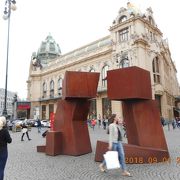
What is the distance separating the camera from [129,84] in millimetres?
7965

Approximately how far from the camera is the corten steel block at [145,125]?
7.95 meters

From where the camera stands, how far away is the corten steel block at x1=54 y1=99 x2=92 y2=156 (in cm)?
918

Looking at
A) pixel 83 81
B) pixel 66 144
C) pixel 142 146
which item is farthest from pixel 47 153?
pixel 142 146

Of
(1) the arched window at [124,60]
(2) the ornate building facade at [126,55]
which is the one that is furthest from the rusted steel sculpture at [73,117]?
(1) the arched window at [124,60]

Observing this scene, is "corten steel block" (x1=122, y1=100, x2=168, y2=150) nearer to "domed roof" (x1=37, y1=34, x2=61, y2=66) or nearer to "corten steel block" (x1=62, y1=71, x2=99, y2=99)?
"corten steel block" (x1=62, y1=71, x2=99, y2=99)

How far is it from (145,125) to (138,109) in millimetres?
627

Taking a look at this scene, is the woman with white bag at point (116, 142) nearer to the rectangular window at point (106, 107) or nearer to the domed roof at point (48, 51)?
the rectangular window at point (106, 107)

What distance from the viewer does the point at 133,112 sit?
26.8 feet

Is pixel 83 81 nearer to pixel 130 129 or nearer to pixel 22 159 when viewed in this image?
pixel 130 129

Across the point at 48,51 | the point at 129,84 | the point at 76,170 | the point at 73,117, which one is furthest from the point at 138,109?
the point at 48,51

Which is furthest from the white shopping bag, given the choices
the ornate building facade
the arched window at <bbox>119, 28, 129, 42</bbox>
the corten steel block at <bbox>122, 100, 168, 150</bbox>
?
the arched window at <bbox>119, 28, 129, 42</bbox>

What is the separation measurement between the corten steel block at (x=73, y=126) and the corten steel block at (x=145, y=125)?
2152 mm

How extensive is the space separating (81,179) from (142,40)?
33514 mm

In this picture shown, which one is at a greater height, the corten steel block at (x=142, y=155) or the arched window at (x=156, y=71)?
the arched window at (x=156, y=71)
